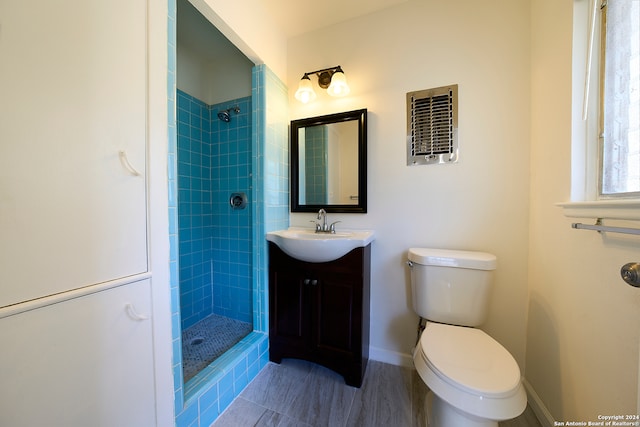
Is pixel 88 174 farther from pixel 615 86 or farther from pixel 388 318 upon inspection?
pixel 615 86

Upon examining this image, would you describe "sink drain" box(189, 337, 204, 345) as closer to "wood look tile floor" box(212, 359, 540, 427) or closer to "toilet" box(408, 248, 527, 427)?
"wood look tile floor" box(212, 359, 540, 427)

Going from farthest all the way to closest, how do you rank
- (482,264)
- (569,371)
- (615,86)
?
(482,264) < (569,371) < (615,86)

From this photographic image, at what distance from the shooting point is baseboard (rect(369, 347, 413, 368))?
1439 mm

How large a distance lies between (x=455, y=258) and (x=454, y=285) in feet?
0.49

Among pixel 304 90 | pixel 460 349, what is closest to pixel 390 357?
pixel 460 349

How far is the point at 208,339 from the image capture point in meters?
1.66

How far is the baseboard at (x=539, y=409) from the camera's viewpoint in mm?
998

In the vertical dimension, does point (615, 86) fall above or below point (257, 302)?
above

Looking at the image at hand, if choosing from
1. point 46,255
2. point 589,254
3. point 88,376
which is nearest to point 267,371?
point 88,376

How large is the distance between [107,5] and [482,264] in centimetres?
185

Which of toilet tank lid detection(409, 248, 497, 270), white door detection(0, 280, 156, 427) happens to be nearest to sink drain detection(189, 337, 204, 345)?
white door detection(0, 280, 156, 427)

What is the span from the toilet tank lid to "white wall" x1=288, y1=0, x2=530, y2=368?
0.12 meters

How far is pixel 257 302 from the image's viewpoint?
1.50 m

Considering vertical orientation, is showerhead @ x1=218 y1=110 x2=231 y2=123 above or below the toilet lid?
above
